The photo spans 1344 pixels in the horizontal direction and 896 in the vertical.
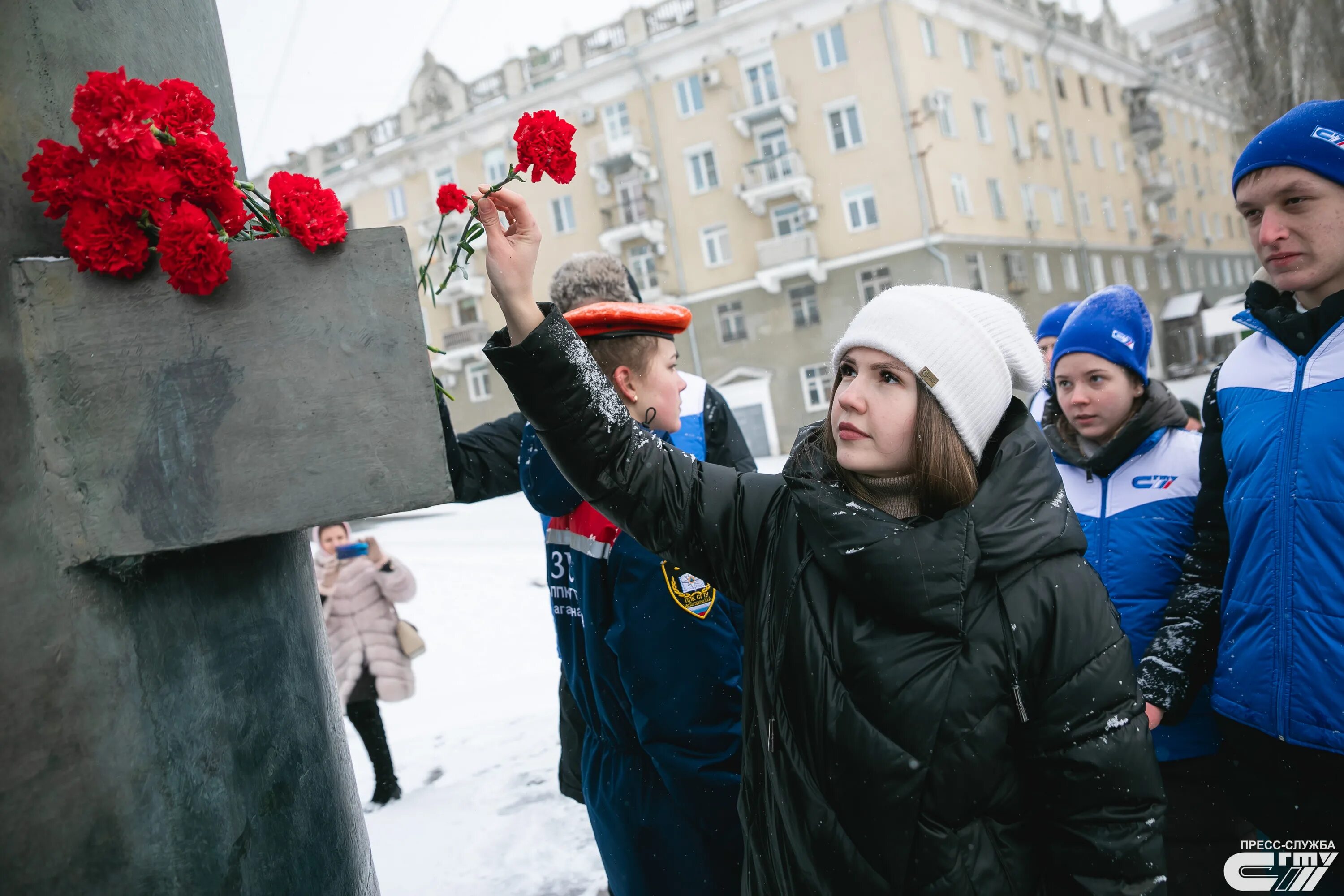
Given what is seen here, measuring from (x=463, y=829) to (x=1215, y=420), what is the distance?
357cm

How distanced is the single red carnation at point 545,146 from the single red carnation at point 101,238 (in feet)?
2.09

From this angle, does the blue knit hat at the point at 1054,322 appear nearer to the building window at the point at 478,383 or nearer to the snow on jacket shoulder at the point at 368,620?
the snow on jacket shoulder at the point at 368,620

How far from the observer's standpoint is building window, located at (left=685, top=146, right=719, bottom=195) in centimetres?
2872

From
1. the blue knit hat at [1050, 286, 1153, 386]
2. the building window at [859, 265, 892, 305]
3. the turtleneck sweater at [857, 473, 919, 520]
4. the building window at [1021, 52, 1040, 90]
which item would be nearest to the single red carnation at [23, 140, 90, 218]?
the turtleneck sweater at [857, 473, 919, 520]

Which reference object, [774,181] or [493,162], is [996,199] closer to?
[774,181]

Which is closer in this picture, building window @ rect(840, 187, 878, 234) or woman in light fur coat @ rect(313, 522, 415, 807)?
woman in light fur coat @ rect(313, 522, 415, 807)

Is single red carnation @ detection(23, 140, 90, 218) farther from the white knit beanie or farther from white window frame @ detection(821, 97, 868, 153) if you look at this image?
white window frame @ detection(821, 97, 868, 153)

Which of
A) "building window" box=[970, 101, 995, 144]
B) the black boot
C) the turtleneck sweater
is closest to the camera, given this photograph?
the turtleneck sweater

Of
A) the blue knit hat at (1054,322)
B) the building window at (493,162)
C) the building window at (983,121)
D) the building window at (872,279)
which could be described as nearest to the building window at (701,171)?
the building window at (872,279)

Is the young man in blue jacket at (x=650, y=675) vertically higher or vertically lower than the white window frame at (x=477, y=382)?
lower

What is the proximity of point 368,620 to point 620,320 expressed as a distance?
357cm

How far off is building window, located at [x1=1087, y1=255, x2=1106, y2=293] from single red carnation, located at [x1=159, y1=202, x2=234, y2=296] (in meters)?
36.4

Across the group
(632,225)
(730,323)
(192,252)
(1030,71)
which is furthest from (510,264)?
(1030,71)

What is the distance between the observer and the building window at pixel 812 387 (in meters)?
28.2
